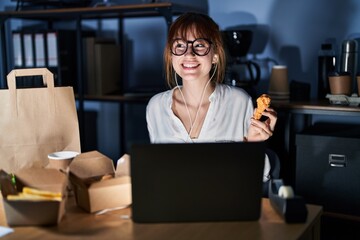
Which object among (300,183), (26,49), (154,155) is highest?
(26,49)

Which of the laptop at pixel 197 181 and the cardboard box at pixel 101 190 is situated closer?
the laptop at pixel 197 181

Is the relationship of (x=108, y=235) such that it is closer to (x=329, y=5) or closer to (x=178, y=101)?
(x=178, y=101)

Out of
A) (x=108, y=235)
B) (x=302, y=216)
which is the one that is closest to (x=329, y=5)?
(x=302, y=216)

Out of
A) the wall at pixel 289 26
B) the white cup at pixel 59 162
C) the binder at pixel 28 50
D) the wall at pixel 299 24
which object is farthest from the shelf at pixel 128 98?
the white cup at pixel 59 162

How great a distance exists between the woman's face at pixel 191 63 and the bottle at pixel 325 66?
3.35 feet

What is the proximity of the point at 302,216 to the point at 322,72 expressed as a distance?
1.67 meters

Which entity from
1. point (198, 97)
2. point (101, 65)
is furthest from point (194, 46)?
point (101, 65)

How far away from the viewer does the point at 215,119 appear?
1.97 meters

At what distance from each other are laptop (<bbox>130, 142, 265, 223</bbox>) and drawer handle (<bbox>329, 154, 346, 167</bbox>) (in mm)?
1345

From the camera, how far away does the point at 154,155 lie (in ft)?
3.73

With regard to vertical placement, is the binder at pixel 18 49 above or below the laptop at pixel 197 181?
above

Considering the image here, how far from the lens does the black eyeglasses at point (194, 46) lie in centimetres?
188

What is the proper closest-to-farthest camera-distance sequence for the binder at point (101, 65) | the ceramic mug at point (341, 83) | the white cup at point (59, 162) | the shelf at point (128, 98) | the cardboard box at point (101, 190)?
the cardboard box at point (101, 190) → the white cup at point (59, 162) → the ceramic mug at point (341, 83) → the shelf at point (128, 98) → the binder at point (101, 65)

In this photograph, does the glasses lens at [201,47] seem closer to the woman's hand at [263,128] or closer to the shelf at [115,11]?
the woman's hand at [263,128]
